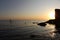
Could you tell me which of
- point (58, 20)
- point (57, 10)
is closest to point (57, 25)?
point (58, 20)

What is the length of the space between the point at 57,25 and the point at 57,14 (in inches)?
280

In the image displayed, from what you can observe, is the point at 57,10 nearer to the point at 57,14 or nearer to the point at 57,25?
the point at 57,14

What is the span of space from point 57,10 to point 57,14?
2547mm

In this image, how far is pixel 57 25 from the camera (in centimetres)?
8094

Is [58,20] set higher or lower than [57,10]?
lower

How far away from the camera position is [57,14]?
79938 millimetres

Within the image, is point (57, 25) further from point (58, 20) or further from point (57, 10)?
point (57, 10)

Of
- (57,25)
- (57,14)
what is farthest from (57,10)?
(57,25)

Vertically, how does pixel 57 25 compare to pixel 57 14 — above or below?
below

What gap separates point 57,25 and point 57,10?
963 centimetres

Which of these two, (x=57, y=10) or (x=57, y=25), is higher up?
(x=57, y=10)
